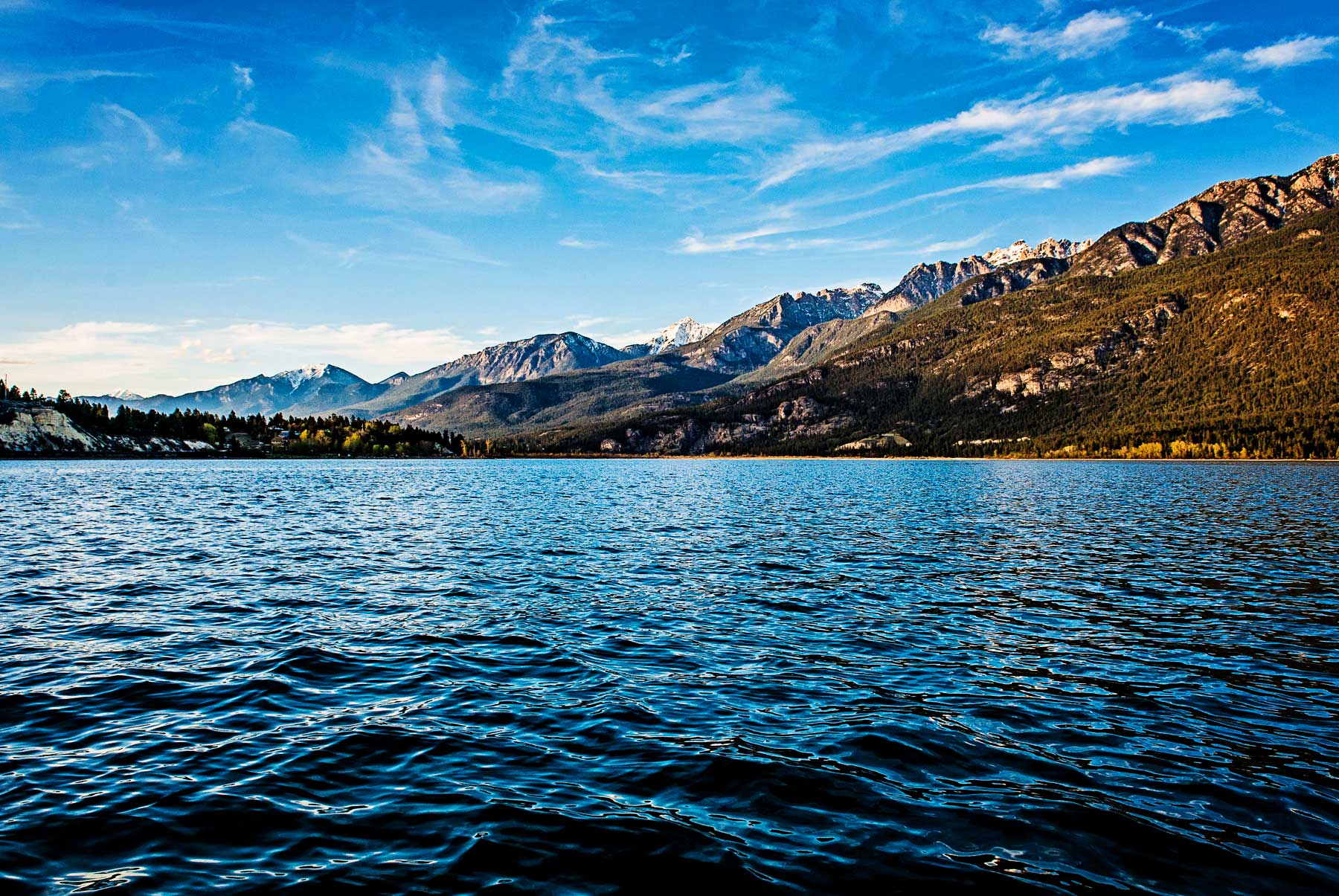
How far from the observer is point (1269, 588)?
125ft

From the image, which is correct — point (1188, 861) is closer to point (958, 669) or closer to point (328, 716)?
point (958, 669)

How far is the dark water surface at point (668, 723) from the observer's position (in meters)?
12.6

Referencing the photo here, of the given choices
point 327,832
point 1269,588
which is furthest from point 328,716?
point 1269,588

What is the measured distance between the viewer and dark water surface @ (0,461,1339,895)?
1265cm

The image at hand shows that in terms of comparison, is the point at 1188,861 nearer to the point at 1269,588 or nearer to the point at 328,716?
the point at 328,716

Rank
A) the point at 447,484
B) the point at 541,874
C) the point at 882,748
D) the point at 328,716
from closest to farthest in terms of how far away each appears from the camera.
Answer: the point at 541,874 → the point at 882,748 → the point at 328,716 → the point at 447,484

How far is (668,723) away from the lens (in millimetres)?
19234

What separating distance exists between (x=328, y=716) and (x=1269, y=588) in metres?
44.8

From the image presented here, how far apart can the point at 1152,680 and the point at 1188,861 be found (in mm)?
12343

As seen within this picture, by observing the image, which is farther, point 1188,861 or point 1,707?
point 1,707

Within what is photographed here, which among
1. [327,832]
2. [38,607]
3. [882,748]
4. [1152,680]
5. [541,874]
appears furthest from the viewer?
[38,607]

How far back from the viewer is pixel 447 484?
15838cm

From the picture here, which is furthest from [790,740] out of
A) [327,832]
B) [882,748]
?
[327,832]

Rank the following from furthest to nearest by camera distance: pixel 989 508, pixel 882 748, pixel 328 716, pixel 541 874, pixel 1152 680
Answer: pixel 989 508, pixel 1152 680, pixel 328 716, pixel 882 748, pixel 541 874
